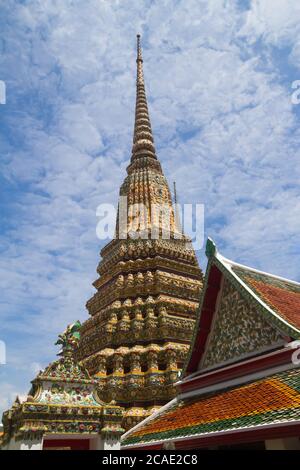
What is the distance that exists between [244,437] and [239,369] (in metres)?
2.53

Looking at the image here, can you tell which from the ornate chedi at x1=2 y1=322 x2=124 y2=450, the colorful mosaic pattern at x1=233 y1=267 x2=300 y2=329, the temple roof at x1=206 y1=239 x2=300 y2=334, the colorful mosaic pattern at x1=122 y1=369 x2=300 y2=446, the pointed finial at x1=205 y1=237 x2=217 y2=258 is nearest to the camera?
the colorful mosaic pattern at x1=122 y1=369 x2=300 y2=446

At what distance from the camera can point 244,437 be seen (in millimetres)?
6980

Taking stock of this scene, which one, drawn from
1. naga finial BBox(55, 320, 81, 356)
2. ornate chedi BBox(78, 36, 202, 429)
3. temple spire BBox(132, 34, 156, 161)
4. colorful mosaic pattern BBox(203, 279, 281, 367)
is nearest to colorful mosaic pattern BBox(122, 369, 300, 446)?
colorful mosaic pattern BBox(203, 279, 281, 367)

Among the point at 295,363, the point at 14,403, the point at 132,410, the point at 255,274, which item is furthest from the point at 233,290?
the point at 132,410

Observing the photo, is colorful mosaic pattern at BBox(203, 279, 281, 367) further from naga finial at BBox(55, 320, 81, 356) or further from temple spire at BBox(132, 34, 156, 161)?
temple spire at BBox(132, 34, 156, 161)

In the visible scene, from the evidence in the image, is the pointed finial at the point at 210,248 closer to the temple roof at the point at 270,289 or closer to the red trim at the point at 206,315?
the temple roof at the point at 270,289

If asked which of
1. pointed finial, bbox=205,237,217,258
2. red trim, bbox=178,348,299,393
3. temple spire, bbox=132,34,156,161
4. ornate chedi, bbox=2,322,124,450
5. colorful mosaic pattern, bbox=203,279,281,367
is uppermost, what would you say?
temple spire, bbox=132,34,156,161

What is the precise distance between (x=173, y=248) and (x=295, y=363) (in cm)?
1725

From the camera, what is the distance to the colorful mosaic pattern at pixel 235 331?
9391mm

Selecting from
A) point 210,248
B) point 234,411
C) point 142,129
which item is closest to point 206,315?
point 210,248

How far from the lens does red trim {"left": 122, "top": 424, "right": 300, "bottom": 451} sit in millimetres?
6316

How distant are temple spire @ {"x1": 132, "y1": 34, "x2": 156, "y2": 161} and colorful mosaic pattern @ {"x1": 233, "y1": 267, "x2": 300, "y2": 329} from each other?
2077 cm

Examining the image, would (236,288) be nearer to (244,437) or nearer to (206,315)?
(206,315)
